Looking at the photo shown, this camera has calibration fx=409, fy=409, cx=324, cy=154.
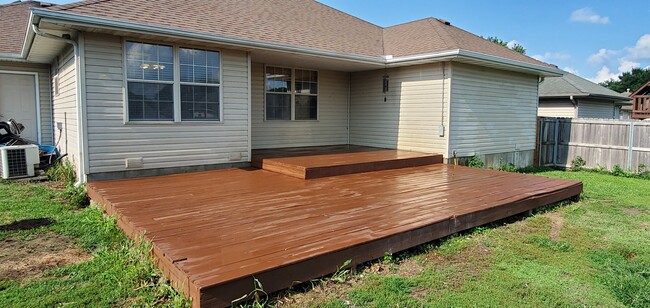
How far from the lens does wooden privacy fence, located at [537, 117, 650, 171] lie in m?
10.1

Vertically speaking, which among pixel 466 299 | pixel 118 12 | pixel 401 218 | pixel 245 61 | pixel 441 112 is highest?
pixel 118 12

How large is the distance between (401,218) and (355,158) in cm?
386

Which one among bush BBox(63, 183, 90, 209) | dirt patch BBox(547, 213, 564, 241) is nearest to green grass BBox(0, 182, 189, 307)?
bush BBox(63, 183, 90, 209)

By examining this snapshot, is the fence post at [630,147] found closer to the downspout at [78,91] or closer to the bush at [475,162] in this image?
the bush at [475,162]

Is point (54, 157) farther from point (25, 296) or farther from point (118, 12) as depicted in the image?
point (25, 296)

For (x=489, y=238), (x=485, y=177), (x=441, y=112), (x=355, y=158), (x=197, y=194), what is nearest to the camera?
(x=489, y=238)

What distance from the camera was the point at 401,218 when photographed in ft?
13.9

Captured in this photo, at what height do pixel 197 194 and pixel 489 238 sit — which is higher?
pixel 197 194

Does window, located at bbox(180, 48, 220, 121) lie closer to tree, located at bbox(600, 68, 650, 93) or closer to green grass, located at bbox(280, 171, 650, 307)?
green grass, located at bbox(280, 171, 650, 307)

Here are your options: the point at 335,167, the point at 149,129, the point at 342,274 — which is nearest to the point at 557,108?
→ the point at 335,167

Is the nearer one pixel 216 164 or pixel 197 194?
pixel 197 194

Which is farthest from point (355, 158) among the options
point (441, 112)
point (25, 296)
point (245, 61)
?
point (25, 296)

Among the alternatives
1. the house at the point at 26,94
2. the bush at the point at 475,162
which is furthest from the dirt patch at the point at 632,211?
the house at the point at 26,94

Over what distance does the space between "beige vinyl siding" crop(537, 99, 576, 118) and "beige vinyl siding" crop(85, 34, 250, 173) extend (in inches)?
563
